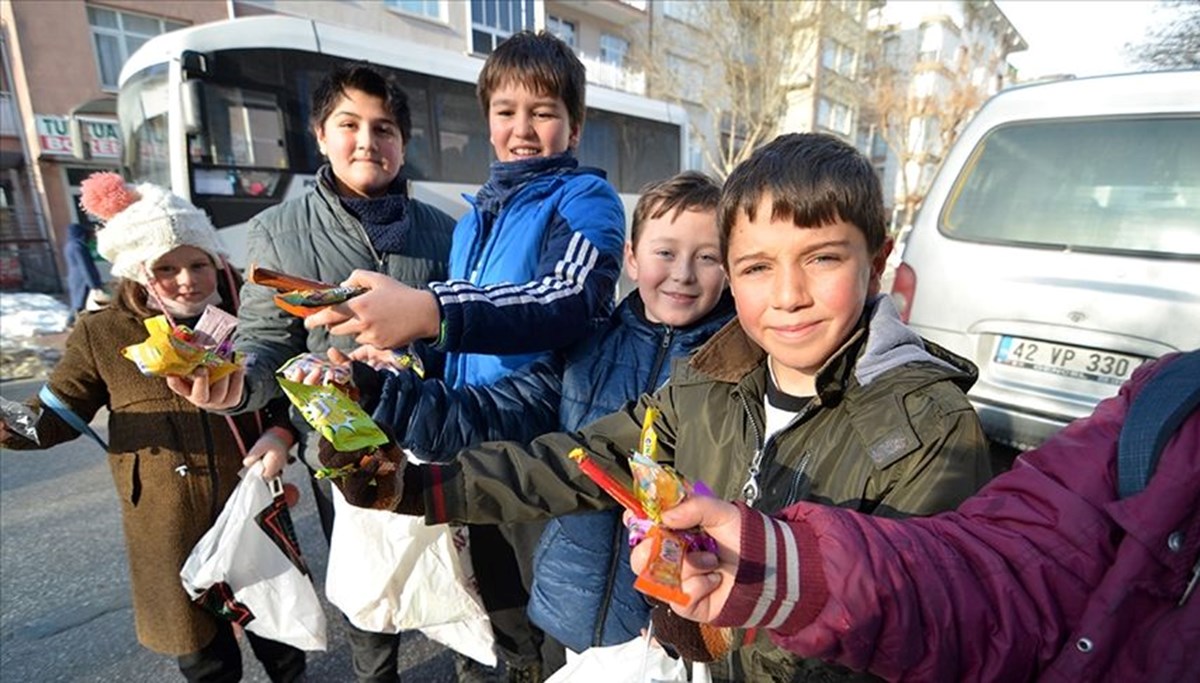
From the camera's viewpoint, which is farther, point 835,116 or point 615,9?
point 835,116

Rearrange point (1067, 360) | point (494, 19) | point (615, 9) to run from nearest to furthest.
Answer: point (1067, 360) < point (494, 19) < point (615, 9)

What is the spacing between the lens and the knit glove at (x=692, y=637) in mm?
990

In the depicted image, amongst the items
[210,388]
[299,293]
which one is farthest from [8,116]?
[299,293]

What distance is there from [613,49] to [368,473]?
887 inches

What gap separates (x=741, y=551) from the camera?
70 cm

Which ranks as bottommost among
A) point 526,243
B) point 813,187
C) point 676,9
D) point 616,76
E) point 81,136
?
point 526,243

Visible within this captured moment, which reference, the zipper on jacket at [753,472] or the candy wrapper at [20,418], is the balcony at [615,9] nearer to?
the candy wrapper at [20,418]

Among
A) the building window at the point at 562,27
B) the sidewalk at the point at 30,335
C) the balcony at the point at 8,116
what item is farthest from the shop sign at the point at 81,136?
the building window at the point at 562,27

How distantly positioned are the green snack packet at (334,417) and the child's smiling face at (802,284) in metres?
0.73

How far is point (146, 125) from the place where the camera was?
6203 millimetres

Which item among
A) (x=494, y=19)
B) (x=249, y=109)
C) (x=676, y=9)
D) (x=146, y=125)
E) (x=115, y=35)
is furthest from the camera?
(x=676, y=9)

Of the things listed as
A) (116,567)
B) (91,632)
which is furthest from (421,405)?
(116,567)

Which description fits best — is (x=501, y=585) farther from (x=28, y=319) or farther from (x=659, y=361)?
(x=28, y=319)

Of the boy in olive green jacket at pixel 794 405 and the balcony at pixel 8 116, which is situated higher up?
the balcony at pixel 8 116
